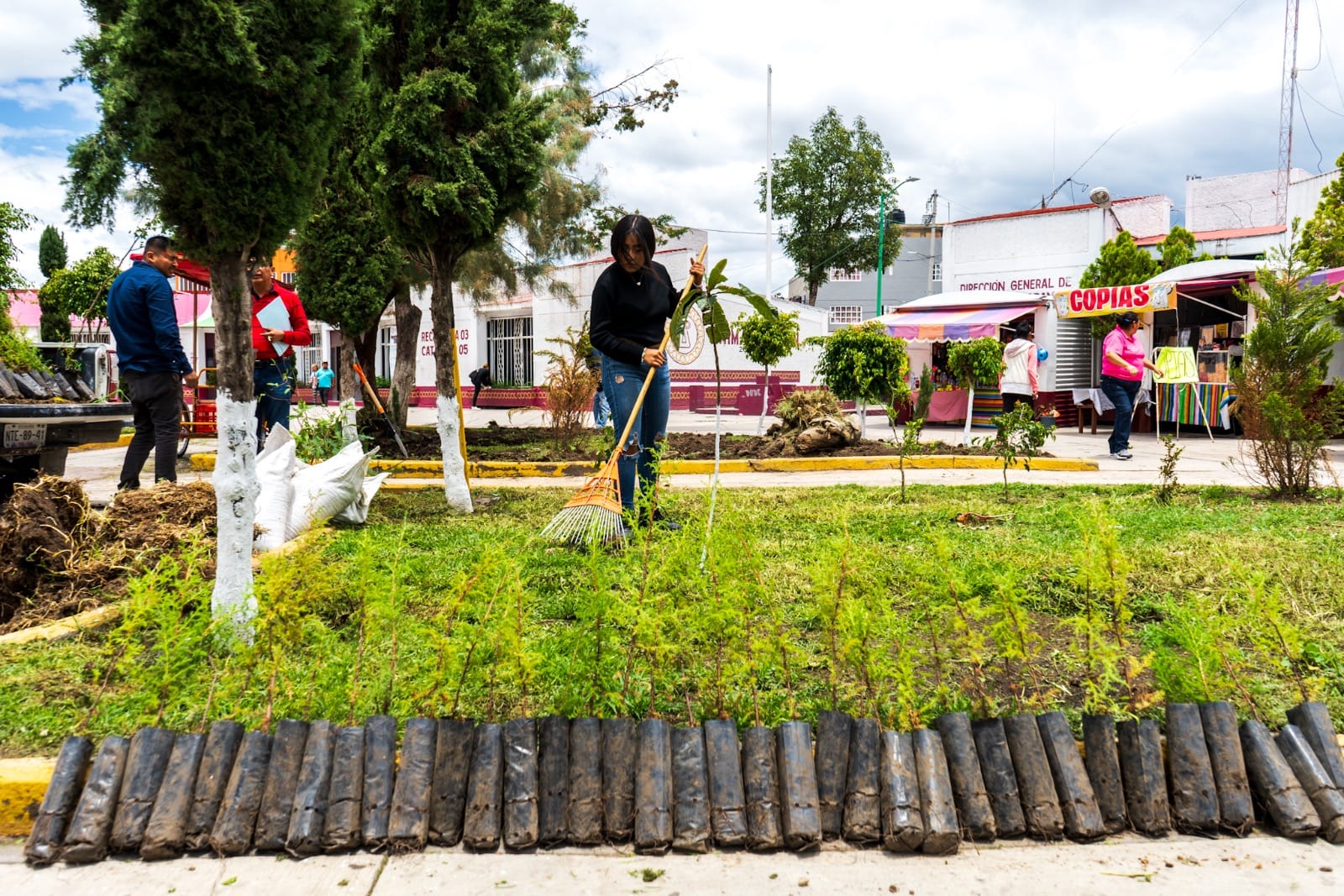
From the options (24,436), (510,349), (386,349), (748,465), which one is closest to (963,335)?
(748,465)

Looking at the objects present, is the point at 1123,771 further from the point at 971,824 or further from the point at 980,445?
the point at 980,445

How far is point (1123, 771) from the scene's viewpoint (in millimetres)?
2420

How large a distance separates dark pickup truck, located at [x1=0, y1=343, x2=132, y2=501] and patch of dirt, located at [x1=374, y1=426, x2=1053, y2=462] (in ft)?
15.6

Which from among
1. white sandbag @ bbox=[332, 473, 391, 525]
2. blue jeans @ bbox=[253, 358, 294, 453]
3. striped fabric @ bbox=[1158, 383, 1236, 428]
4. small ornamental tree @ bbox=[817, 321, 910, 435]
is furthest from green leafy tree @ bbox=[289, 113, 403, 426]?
striped fabric @ bbox=[1158, 383, 1236, 428]

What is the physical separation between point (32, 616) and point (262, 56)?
2.59 meters

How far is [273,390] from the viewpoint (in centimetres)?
741

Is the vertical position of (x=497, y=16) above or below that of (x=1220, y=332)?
above

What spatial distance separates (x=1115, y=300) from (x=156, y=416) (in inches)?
592

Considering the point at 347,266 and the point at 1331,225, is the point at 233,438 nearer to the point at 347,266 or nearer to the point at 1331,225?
the point at 347,266

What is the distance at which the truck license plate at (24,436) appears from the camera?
15.6 ft

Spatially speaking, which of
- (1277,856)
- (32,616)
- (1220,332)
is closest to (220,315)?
(32,616)

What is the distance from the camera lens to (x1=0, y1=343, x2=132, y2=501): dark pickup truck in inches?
190

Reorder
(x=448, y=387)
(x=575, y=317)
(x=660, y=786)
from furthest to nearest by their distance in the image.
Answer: (x=575, y=317), (x=448, y=387), (x=660, y=786)

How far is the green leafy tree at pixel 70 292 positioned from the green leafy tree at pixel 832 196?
26424mm
